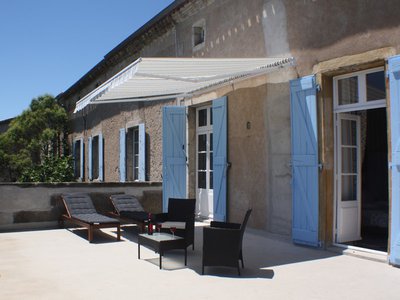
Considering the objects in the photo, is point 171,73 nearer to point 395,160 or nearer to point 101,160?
point 395,160

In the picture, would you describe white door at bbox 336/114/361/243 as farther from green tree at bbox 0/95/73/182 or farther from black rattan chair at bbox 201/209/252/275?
green tree at bbox 0/95/73/182

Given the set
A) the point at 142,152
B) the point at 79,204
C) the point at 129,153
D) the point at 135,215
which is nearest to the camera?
the point at 135,215

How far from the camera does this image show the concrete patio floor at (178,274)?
3938mm

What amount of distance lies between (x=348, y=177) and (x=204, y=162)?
12.1 feet

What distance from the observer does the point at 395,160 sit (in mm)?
4980

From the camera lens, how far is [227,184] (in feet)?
26.4

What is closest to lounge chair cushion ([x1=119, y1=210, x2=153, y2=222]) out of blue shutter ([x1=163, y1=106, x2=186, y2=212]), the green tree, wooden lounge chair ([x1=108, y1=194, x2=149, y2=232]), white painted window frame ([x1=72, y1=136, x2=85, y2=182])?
wooden lounge chair ([x1=108, y1=194, x2=149, y2=232])

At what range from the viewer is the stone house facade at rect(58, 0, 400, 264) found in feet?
18.1

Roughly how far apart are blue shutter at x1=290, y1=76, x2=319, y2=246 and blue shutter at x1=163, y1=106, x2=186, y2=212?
345cm

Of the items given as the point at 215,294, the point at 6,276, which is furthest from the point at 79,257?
the point at 215,294

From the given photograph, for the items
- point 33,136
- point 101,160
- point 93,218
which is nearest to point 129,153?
point 101,160

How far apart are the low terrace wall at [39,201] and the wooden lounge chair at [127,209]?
386 mm

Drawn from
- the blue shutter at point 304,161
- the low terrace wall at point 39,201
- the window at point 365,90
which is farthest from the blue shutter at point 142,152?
the window at point 365,90

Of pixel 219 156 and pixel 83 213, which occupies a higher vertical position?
pixel 219 156
